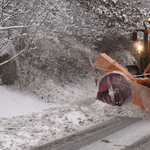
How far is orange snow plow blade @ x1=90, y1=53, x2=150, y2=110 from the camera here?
500cm

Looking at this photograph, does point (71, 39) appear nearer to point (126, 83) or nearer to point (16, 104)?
point (16, 104)

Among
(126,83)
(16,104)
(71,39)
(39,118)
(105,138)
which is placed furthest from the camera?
(71,39)

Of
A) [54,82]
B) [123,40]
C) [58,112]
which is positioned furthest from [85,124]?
[123,40]

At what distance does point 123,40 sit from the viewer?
1162 centimetres

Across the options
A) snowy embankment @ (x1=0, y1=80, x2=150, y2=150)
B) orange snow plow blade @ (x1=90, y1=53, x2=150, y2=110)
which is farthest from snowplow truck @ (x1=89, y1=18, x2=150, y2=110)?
snowy embankment @ (x1=0, y1=80, x2=150, y2=150)

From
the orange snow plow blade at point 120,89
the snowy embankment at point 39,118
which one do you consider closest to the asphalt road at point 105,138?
the snowy embankment at point 39,118

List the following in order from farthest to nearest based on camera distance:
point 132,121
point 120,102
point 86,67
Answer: point 86,67 < point 120,102 < point 132,121

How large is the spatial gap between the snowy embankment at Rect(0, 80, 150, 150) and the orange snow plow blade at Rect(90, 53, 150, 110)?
167 millimetres

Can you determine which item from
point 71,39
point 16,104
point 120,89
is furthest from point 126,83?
point 71,39

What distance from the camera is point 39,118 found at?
16.0 feet

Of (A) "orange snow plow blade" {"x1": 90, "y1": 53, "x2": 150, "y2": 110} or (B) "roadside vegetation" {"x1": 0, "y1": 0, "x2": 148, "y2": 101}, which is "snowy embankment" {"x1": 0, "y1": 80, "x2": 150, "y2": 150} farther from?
(B) "roadside vegetation" {"x1": 0, "y1": 0, "x2": 148, "y2": 101}

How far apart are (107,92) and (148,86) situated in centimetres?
100

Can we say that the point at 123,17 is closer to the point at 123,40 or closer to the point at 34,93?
the point at 123,40

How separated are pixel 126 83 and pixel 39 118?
217cm
